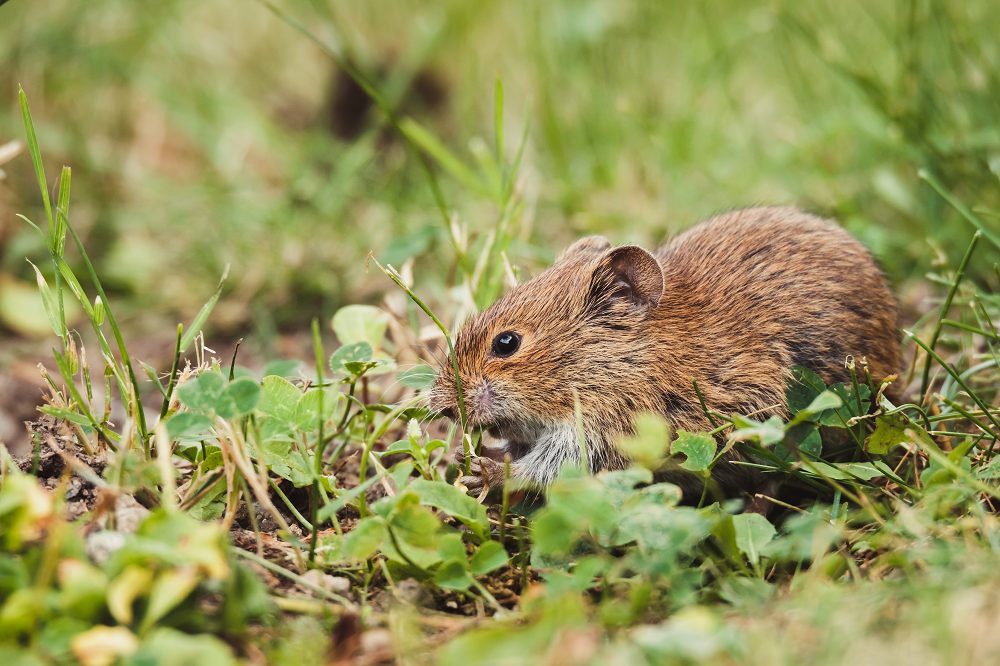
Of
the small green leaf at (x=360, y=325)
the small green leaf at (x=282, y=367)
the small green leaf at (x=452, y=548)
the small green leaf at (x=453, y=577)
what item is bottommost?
the small green leaf at (x=453, y=577)

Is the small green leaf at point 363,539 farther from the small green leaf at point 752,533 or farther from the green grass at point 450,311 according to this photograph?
the small green leaf at point 752,533

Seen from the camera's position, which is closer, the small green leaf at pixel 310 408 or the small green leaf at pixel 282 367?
the small green leaf at pixel 310 408

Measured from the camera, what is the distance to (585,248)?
374 cm

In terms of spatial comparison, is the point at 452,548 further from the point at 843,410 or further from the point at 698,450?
the point at 843,410

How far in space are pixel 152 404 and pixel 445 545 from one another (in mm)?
2518

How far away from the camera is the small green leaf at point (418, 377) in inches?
127

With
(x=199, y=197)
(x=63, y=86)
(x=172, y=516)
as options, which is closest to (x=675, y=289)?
(x=172, y=516)

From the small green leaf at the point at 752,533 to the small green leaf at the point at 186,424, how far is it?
1.66 m

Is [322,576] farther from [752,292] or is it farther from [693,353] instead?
[752,292]

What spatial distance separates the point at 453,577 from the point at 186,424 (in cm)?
94

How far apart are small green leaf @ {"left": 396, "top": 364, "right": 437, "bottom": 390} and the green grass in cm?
2

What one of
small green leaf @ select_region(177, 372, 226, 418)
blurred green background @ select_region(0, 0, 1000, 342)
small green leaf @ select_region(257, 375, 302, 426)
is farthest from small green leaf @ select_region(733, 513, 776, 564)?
blurred green background @ select_region(0, 0, 1000, 342)

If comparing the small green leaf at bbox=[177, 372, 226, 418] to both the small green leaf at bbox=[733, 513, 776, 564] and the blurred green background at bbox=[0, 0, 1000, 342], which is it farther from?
the blurred green background at bbox=[0, 0, 1000, 342]

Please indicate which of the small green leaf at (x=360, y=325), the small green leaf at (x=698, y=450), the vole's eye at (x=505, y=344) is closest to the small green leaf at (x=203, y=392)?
the small green leaf at (x=360, y=325)
